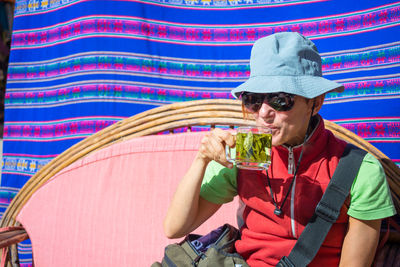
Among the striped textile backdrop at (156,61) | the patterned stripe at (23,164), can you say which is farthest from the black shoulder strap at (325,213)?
the patterned stripe at (23,164)

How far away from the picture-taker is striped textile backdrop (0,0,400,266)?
189 cm

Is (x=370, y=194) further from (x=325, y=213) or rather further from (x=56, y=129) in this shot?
(x=56, y=129)

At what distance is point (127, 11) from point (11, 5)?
5.16 ft

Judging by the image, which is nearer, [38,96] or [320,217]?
[320,217]

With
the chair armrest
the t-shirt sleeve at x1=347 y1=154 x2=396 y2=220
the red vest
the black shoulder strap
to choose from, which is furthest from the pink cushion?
the t-shirt sleeve at x1=347 y1=154 x2=396 y2=220

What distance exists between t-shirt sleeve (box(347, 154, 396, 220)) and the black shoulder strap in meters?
0.03

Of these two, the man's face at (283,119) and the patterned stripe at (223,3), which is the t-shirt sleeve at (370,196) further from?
the patterned stripe at (223,3)

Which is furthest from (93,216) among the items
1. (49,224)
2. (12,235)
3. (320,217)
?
(320,217)

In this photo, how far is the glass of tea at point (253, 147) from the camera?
1.00m

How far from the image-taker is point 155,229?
167 centimetres

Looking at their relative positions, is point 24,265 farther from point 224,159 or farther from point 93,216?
point 224,159

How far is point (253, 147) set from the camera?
3.28 feet

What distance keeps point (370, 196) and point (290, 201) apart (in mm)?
218

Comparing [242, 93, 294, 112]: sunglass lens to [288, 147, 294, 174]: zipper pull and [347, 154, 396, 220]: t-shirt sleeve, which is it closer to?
[288, 147, 294, 174]: zipper pull
